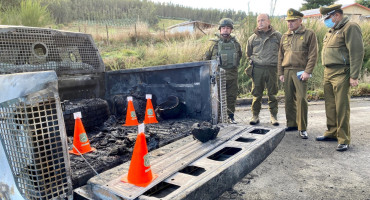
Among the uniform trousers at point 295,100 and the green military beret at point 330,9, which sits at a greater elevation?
the green military beret at point 330,9

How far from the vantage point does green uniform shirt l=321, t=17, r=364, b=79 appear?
3.57 m

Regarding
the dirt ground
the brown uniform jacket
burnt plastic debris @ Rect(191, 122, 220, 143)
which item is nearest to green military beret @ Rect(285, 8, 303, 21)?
the brown uniform jacket

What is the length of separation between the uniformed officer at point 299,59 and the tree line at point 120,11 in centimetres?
885

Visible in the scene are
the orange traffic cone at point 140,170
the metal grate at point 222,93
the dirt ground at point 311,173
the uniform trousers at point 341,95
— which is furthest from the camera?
the uniform trousers at point 341,95

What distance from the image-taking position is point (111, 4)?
1197 inches

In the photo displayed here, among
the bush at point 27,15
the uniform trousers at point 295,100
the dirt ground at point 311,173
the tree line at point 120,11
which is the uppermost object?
the tree line at point 120,11

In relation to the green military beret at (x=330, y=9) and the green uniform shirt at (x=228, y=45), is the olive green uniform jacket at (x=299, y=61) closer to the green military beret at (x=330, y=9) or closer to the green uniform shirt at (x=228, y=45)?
the green military beret at (x=330, y=9)

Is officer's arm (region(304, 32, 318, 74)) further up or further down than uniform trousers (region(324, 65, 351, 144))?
further up

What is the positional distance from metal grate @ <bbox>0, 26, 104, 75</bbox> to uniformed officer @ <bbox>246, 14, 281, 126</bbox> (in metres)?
2.96

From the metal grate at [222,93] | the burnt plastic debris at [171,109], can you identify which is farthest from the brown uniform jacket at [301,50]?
the burnt plastic debris at [171,109]

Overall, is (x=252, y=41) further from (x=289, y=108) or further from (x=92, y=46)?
(x=92, y=46)

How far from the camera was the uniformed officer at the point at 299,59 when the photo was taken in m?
4.21

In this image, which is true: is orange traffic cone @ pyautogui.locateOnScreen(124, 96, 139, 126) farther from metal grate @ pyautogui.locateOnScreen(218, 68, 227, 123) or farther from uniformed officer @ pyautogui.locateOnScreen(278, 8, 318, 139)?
uniformed officer @ pyautogui.locateOnScreen(278, 8, 318, 139)

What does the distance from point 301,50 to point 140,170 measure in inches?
144
